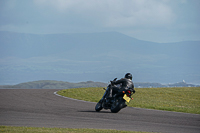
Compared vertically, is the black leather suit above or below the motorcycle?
above

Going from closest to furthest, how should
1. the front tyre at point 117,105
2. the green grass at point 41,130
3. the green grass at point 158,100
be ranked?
the green grass at point 41,130
the front tyre at point 117,105
the green grass at point 158,100

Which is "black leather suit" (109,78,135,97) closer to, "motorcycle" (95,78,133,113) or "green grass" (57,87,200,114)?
"motorcycle" (95,78,133,113)

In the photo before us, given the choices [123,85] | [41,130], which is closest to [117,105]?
[123,85]

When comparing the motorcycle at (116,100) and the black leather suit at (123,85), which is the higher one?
the black leather suit at (123,85)

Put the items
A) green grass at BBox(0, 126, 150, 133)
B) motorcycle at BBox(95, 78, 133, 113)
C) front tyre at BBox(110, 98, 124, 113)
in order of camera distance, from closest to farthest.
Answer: green grass at BBox(0, 126, 150, 133), motorcycle at BBox(95, 78, 133, 113), front tyre at BBox(110, 98, 124, 113)

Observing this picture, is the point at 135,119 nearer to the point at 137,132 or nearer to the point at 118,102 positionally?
the point at 118,102

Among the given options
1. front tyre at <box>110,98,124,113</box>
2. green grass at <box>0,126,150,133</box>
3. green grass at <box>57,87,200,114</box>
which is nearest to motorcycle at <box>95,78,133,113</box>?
front tyre at <box>110,98,124,113</box>

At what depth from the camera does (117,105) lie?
15.7 meters

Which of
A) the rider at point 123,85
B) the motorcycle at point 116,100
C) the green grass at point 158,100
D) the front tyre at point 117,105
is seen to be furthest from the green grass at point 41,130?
the green grass at point 158,100

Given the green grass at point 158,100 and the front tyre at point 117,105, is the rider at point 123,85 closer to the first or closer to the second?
the front tyre at point 117,105

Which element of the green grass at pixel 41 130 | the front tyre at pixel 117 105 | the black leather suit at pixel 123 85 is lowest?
the green grass at pixel 41 130

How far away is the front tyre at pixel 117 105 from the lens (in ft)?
51.3

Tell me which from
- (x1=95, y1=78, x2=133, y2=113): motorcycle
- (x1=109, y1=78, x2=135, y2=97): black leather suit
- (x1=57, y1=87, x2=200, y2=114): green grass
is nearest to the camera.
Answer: (x1=95, y1=78, x2=133, y2=113): motorcycle

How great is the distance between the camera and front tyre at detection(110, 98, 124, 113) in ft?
51.3
